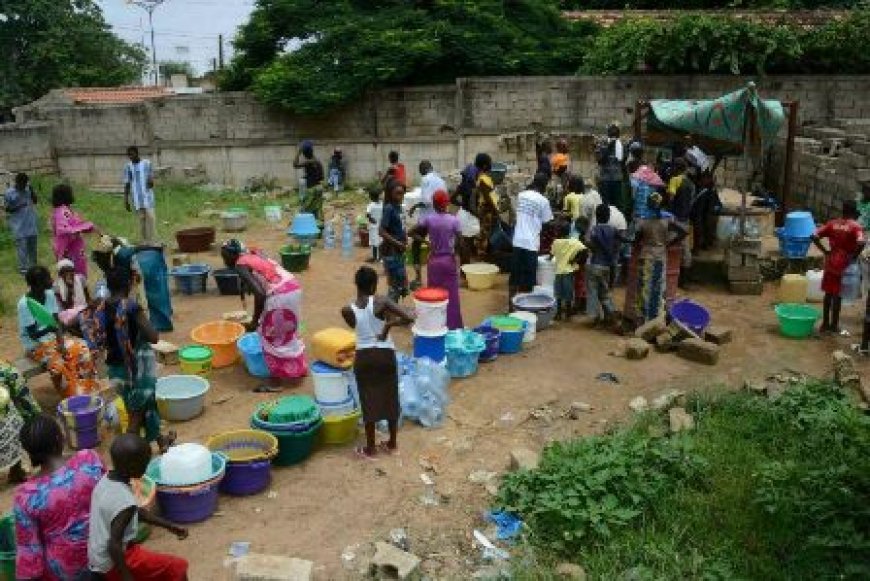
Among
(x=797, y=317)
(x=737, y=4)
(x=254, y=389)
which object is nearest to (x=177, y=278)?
(x=254, y=389)

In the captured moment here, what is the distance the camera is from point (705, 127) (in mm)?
10336

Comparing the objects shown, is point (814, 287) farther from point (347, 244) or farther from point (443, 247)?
point (347, 244)

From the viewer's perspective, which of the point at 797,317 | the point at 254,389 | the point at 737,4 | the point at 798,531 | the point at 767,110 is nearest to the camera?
the point at 798,531

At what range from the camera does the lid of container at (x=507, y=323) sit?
841 cm

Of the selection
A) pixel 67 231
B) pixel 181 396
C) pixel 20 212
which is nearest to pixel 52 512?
pixel 181 396

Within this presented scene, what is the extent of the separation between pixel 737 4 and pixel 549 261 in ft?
51.9

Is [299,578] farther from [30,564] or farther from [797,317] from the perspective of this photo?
[797,317]

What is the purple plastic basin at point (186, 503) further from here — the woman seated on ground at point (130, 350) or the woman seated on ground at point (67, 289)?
the woman seated on ground at point (67, 289)

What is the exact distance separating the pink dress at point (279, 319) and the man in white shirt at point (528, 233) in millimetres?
2768

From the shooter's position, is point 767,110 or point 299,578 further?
point 767,110

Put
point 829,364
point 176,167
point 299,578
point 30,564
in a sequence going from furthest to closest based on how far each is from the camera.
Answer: point 176,167 → point 829,364 → point 299,578 → point 30,564

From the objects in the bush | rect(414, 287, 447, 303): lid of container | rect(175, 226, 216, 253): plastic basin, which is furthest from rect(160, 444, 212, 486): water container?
the bush

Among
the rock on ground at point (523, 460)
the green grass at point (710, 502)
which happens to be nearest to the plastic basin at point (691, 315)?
the green grass at point (710, 502)

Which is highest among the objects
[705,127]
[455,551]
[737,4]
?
[737,4]
